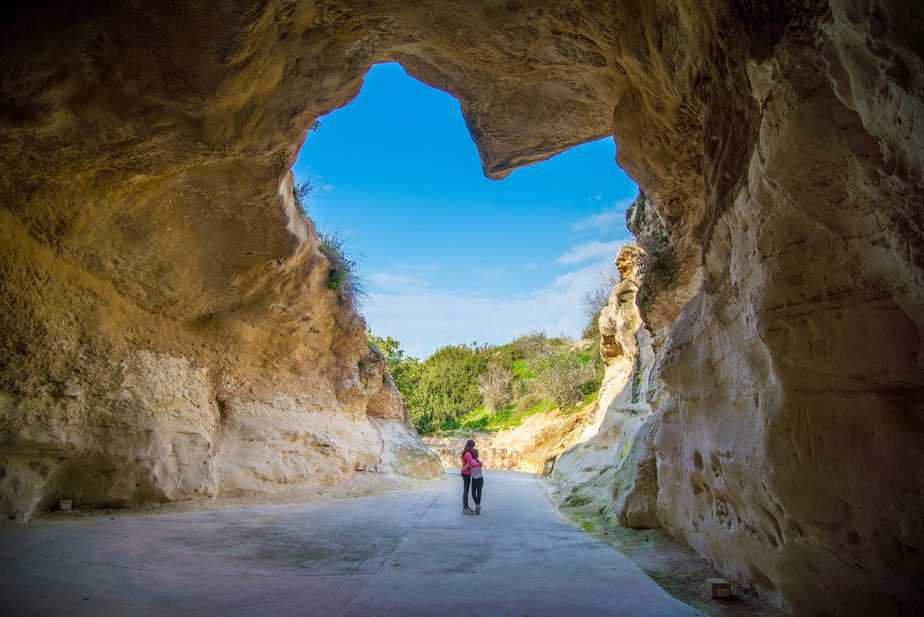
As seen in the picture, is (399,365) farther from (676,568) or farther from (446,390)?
(676,568)

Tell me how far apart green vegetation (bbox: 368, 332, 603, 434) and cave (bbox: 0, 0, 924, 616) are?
15.5 m

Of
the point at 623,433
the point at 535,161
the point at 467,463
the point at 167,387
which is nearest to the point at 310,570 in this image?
the point at 467,463

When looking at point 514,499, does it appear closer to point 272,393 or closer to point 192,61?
point 272,393

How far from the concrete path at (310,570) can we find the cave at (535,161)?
91 centimetres

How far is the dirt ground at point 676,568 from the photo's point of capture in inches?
108

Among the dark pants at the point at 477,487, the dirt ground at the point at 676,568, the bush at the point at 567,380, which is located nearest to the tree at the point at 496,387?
the bush at the point at 567,380

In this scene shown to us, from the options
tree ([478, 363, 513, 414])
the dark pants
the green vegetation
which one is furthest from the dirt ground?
tree ([478, 363, 513, 414])

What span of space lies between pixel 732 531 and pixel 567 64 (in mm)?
4030

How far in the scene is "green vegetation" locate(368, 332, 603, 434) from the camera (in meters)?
22.5

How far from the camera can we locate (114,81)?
363cm

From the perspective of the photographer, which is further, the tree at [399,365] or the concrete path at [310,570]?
the tree at [399,365]

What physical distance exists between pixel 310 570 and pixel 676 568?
2.61 metres

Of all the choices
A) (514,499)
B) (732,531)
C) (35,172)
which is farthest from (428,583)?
(514,499)

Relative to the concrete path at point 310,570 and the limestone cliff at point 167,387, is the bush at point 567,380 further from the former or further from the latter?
the concrete path at point 310,570
